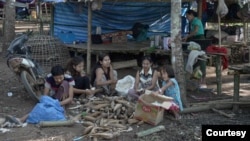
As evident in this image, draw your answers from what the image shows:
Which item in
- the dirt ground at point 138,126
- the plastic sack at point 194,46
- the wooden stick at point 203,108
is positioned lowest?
the dirt ground at point 138,126

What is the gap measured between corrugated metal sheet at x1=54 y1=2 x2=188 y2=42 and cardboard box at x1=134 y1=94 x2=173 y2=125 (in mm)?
6798

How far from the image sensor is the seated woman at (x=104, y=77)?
7.26 m

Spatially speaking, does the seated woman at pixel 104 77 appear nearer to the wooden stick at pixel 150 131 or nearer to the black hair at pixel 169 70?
the black hair at pixel 169 70

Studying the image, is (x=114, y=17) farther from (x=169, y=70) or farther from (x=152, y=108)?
(x=152, y=108)

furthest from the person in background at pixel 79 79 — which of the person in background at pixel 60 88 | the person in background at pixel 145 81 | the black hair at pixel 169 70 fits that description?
the black hair at pixel 169 70

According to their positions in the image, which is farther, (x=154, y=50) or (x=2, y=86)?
(x=154, y=50)

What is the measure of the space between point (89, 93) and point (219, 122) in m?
2.36

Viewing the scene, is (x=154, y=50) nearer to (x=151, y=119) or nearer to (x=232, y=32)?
(x=151, y=119)

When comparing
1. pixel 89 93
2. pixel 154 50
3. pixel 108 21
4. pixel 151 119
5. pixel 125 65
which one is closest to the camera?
pixel 151 119

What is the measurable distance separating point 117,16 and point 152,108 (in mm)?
7115

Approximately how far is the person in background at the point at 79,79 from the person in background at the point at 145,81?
76 cm

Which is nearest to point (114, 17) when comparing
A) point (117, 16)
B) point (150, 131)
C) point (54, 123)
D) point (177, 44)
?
point (117, 16)

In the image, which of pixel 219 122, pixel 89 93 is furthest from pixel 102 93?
pixel 219 122

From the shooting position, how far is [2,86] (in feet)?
26.7
